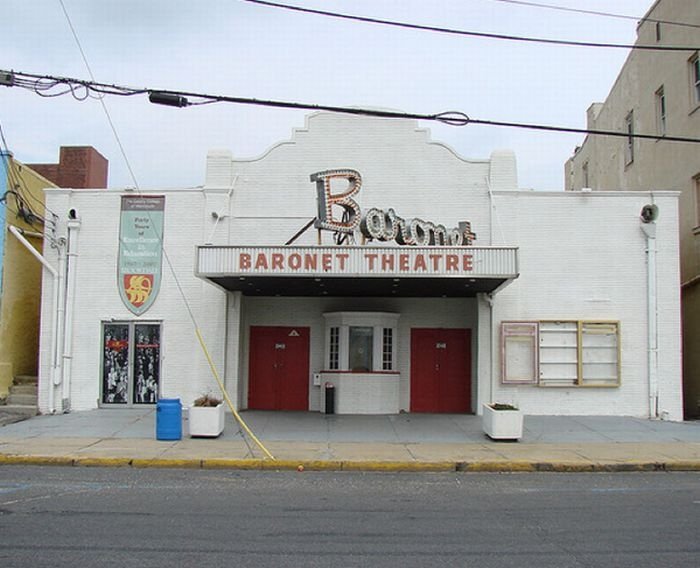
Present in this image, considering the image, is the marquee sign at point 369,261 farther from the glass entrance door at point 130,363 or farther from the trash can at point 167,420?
the glass entrance door at point 130,363

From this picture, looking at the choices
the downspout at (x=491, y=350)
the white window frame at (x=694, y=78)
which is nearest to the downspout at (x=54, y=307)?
the downspout at (x=491, y=350)

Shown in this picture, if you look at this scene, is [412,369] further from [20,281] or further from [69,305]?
[20,281]

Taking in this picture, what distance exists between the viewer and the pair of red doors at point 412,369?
19.1m

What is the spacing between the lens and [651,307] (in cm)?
1770

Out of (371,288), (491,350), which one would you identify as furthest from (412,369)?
(371,288)

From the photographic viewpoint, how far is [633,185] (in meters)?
26.1

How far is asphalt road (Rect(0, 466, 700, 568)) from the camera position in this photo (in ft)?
21.8

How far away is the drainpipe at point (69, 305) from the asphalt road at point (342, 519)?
6.47 m

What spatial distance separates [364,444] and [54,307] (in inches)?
370

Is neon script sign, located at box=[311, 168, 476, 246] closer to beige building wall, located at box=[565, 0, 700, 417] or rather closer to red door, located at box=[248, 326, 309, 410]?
red door, located at box=[248, 326, 309, 410]

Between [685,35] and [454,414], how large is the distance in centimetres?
1418

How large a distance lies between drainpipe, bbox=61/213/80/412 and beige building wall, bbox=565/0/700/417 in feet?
51.1

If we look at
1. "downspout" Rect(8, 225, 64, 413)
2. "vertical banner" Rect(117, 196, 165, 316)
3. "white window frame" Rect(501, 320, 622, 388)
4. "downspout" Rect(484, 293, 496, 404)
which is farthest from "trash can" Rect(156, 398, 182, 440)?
"white window frame" Rect(501, 320, 622, 388)

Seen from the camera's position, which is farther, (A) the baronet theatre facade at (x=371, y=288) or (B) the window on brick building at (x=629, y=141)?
(B) the window on brick building at (x=629, y=141)
